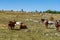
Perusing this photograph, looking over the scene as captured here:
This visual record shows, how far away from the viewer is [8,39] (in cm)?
1983

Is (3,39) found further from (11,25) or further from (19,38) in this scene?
(11,25)

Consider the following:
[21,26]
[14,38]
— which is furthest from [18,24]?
[14,38]

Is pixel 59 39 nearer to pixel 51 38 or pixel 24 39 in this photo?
pixel 51 38

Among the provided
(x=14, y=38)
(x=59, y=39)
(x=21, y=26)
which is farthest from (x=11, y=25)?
(x=59, y=39)

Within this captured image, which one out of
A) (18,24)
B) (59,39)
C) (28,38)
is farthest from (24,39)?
(18,24)

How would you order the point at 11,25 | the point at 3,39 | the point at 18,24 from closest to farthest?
the point at 3,39, the point at 11,25, the point at 18,24

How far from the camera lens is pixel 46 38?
68.7 ft

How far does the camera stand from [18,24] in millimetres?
28828

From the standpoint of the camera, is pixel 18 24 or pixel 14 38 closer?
pixel 14 38

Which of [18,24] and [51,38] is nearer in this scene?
[51,38]

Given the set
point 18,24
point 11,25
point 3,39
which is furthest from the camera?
point 18,24

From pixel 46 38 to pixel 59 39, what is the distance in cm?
125

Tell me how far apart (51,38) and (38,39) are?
1540 mm

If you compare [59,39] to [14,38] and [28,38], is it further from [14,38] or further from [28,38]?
[14,38]
